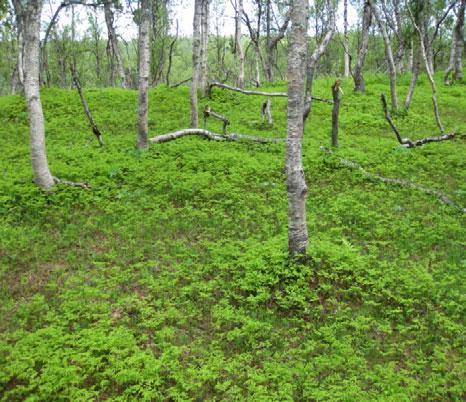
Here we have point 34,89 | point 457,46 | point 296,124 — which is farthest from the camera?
point 457,46

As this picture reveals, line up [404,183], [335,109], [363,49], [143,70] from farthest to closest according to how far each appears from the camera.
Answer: [363,49] < [335,109] < [143,70] < [404,183]

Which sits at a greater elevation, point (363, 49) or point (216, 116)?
point (363, 49)

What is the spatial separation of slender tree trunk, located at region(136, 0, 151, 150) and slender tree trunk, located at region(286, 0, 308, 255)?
290 inches

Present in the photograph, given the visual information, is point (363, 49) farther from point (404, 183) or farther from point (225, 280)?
point (225, 280)

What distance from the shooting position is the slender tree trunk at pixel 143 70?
13188mm

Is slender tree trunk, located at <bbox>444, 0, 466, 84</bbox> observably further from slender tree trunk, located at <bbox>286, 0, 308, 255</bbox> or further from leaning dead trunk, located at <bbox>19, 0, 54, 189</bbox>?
leaning dead trunk, located at <bbox>19, 0, 54, 189</bbox>

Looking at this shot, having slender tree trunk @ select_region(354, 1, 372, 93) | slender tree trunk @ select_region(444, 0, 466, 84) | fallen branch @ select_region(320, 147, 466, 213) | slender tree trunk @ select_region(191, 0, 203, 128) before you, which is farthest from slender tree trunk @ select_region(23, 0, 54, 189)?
slender tree trunk @ select_region(444, 0, 466, 84)

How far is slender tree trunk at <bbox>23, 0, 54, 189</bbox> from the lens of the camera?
10562mm

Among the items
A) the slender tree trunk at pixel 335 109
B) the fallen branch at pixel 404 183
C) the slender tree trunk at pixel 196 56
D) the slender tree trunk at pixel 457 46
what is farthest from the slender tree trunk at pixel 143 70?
the slender tree trunk at pixel 457 46

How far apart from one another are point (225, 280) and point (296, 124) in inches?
127

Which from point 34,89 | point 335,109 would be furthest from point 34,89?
point 335,109

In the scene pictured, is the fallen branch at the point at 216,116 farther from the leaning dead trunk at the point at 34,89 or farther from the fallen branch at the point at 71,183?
the leaning dead trunk at the point at 34,89

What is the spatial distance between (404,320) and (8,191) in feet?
32.8

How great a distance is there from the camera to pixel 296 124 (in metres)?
7.40
